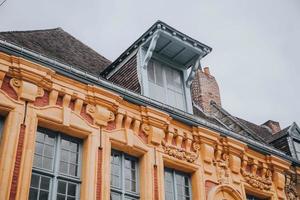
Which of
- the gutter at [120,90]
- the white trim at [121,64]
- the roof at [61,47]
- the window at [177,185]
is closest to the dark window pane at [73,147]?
the gutter at [120,90]

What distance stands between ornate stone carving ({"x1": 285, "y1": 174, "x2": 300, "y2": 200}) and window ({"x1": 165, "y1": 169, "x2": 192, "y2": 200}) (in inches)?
124

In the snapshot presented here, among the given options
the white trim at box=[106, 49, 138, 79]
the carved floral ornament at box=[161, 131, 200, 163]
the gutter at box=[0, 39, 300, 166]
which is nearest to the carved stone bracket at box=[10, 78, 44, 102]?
the gutter at box=[0, 39, 300, 166]

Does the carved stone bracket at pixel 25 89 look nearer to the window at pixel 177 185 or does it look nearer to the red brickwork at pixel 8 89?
the red brickwork at pixel 8 89

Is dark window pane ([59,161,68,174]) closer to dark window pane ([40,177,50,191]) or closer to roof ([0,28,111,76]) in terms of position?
dark window pane ([40,177,50,191])

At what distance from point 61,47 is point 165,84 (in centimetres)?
276

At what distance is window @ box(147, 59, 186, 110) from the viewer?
9695mm

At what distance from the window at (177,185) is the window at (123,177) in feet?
2.58

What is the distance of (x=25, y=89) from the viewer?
7070 millimetres

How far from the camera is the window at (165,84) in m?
9.70

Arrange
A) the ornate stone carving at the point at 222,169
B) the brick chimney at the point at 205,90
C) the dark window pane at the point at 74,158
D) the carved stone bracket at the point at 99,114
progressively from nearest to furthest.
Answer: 1. the dark window pane at the point at 74,158
2. the carved stone bracket at the point at 99,114
3. the ornate stone carving at the point at 222,169
4. the brick chimney at the point at 205,90

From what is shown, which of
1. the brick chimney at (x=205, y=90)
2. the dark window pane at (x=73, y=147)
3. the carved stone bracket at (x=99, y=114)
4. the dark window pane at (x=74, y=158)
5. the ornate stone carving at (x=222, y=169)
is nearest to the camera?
the dark window pane at (x=74, y=158)

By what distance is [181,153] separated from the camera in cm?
879

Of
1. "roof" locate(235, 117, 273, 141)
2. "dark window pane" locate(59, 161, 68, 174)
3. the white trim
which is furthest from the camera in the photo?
"roof" locate(235, 117, 273, 141)

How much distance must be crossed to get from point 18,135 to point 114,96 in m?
2.10
